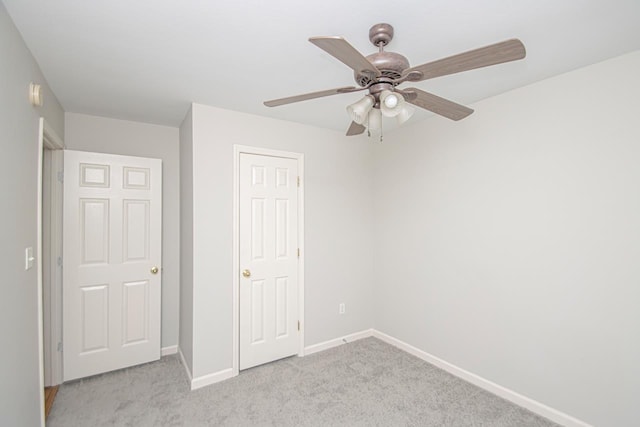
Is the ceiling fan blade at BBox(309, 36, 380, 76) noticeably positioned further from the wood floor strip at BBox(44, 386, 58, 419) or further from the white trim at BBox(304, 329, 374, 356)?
the wood floor strip at BBox(44, 386, 58, 419)

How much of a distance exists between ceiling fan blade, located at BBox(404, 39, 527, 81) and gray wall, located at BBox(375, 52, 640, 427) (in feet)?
4.23

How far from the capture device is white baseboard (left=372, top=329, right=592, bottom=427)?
2.00 meters

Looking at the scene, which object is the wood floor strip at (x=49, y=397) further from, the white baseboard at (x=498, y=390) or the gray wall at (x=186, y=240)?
the white baseboard at (x=498, y=390)

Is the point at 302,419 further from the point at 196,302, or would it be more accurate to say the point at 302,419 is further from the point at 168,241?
the point at 168,241

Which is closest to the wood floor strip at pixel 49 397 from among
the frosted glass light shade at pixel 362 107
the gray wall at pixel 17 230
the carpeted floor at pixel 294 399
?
the carpeted floor at pixel 294 399

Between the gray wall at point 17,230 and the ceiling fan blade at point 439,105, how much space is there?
1.95 meters

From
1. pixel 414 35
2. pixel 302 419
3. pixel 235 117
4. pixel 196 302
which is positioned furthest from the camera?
pixel 235 117

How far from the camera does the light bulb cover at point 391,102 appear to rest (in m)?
1.29

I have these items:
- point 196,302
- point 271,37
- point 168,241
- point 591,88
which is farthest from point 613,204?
point 168,241

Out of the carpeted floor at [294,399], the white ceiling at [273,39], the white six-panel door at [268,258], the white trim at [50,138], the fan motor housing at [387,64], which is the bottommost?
the carpeted floor at [294,399]

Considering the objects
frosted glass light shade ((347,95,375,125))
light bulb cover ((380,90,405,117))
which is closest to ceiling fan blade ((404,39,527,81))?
light bulb cover ((380,90,405,117))

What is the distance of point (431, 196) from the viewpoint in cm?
290

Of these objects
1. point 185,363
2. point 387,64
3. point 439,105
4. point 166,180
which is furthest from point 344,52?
point 185,363

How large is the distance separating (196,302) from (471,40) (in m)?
2.73
